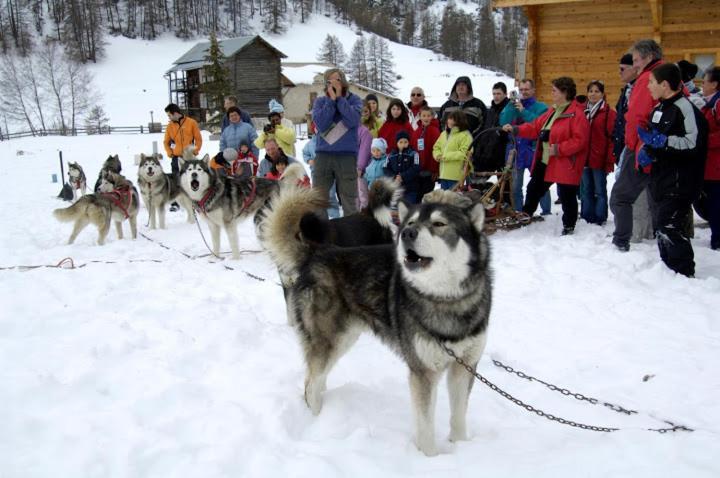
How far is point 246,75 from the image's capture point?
145 feet

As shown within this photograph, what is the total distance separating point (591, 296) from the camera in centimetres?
452

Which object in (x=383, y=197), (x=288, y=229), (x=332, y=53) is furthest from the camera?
(x=332, y=53)

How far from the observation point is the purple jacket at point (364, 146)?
711 cm

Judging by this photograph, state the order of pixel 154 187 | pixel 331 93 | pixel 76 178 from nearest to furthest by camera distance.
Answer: pixel 331 93, pixel 154 187, pixel 76 178

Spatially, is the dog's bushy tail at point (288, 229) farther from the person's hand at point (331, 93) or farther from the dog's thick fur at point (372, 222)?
the person's hand at point (331, 93)

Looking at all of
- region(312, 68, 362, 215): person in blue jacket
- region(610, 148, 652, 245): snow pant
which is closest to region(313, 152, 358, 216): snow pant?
region(312, 68, 362, 215): person in blue jacket

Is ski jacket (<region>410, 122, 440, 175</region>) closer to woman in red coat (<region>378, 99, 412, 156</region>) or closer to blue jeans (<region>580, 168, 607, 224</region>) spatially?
woman in red coat (<region>378, 99, 412, 156</region>)

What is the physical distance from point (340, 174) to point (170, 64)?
68132 millimetres

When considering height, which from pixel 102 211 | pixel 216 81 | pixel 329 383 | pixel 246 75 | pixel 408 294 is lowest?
pixel 329 383

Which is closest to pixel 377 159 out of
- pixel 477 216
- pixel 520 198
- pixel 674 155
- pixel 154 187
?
pixel 520 198

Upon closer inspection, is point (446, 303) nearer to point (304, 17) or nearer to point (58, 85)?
point (58, 85)

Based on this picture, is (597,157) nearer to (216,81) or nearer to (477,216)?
(477,216)

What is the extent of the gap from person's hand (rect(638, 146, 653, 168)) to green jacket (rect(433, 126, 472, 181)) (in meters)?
2.24

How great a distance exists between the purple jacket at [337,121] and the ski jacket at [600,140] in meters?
2.86
